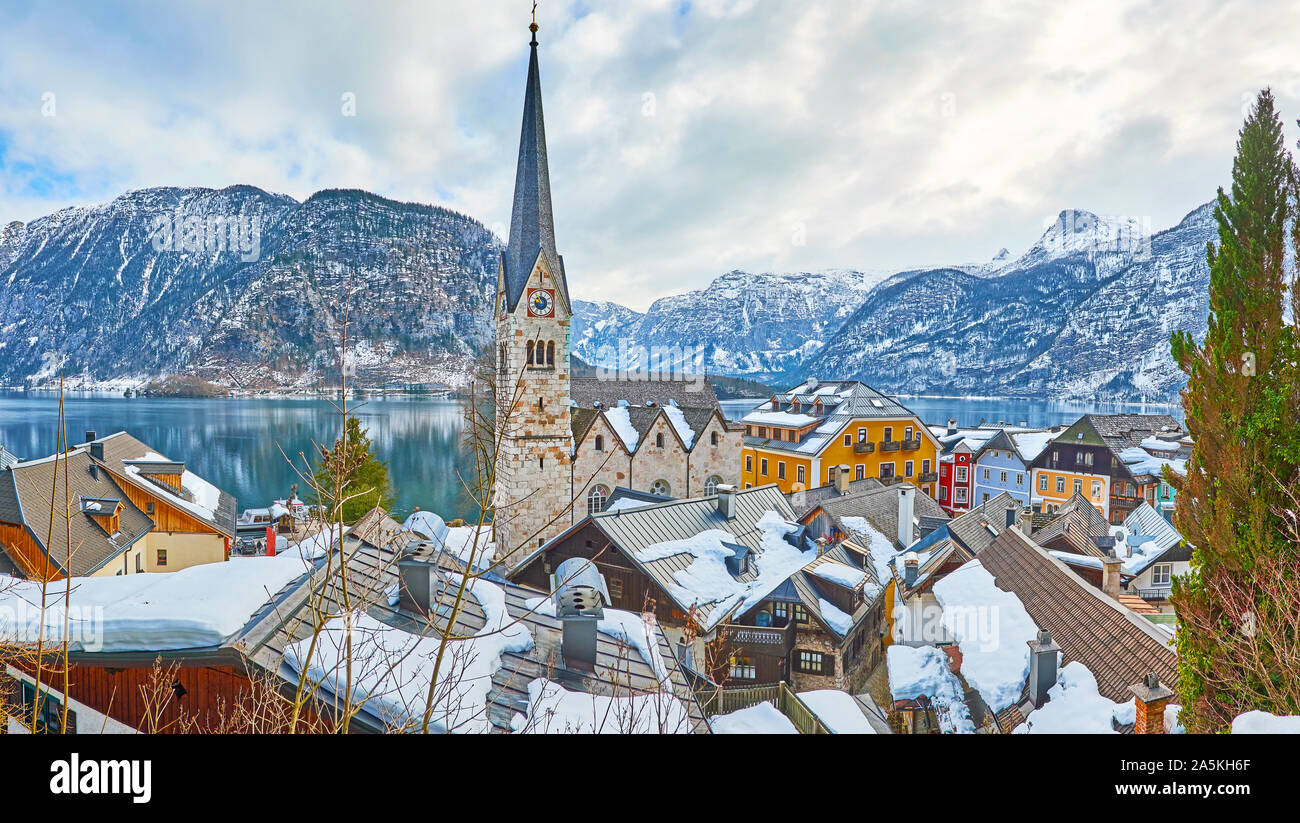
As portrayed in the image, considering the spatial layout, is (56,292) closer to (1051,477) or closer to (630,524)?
(630,524)

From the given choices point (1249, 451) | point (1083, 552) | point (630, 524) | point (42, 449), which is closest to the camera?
point (1249, 451)

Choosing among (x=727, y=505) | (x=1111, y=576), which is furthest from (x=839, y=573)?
(x=1111, y=576)

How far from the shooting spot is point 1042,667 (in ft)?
36.8

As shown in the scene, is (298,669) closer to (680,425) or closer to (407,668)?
(407,668)

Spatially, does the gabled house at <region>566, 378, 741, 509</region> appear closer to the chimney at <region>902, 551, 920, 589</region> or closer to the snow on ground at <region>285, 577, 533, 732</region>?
the chimney at <region>902, 551, 920, 589</region>

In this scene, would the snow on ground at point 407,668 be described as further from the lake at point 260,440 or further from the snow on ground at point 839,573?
the lake at point 260,440

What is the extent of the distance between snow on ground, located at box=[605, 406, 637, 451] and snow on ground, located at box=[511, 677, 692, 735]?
23267 millimetres

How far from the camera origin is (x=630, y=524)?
58.6 feet

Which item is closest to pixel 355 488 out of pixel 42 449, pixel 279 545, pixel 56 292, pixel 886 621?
pixel 279 545

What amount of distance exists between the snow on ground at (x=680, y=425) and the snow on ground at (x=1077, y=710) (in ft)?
69.1

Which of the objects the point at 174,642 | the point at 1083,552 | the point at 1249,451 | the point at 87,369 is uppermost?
the point at 87,369

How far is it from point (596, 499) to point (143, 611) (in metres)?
22.7

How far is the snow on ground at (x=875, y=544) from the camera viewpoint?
22594 millimetres
